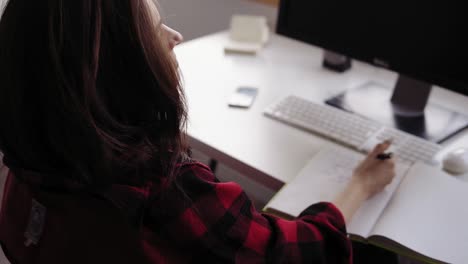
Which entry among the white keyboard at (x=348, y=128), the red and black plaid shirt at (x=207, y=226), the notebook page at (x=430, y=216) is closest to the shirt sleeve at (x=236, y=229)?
the red and black plaid shirt at (x=207, y=226)

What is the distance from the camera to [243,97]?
1176mm

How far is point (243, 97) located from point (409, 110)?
0.43m

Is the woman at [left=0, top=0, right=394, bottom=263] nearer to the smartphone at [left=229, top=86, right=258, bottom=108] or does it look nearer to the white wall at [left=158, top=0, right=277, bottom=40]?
the smartphone at [left=229, top=86, right=258, bottom=108]

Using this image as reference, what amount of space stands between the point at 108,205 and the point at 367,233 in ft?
1.51

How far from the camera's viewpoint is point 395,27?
106 centimetres

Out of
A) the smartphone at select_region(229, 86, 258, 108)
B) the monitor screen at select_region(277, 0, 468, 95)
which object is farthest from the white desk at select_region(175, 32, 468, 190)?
the monitor screen at select_region(277, 0, 468, 95)

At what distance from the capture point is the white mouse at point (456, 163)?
95 cm

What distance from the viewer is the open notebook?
2.51 ft

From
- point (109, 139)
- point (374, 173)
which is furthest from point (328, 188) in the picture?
point (109, 139)

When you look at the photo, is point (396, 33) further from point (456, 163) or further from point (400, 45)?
point (456, 163)

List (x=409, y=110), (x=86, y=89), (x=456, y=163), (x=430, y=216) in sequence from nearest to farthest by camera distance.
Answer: (x=86, y=89), (x=430, y=216), (x=456, y=163), (x=409, y=110)

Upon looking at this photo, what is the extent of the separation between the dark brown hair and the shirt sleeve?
6 cm

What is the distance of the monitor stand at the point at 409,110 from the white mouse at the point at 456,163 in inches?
3.9

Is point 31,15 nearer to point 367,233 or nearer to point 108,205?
point 108,205
